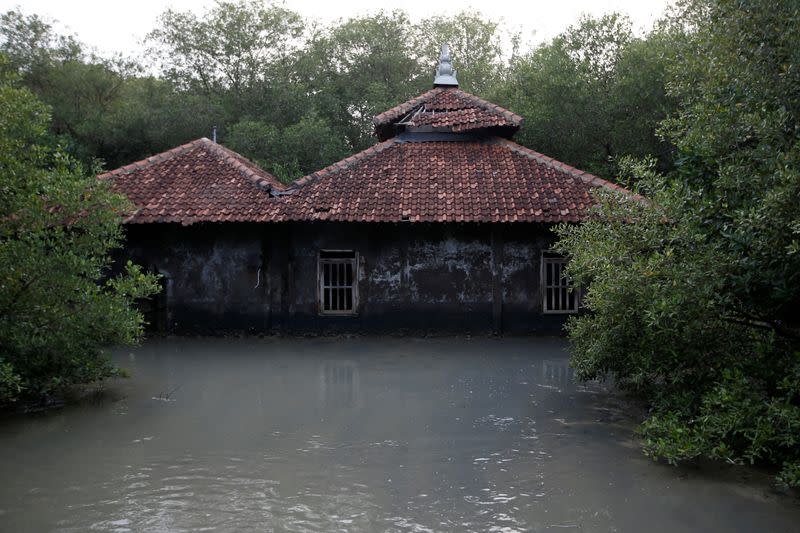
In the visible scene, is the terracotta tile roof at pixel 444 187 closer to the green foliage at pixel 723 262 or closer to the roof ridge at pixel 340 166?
the roof ridge at pixel 340 166

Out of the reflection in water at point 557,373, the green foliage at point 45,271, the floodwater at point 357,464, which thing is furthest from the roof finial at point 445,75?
the green foliage at point 45,271

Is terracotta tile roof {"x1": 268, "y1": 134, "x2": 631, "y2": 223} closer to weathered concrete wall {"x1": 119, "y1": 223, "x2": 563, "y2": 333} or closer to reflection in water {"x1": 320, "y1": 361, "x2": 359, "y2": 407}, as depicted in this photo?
weathered concrete wall {"x1": 119, "y1": 223, "x2": 563, "y2": 333}

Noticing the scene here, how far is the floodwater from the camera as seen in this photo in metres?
5.63

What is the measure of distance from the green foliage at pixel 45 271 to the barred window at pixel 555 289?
30.3ft

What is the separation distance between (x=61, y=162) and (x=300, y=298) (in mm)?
7216

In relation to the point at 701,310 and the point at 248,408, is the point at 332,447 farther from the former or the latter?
the point at 701,310

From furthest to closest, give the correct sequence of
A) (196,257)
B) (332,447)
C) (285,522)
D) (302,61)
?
(302,61) < (196,257) < (332,447) < (285,522)

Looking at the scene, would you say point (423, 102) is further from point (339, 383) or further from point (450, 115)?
point (339, 383)

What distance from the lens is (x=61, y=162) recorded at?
8977 mm

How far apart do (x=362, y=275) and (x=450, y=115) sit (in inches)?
185

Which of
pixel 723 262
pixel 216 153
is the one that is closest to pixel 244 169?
pixel 216 153

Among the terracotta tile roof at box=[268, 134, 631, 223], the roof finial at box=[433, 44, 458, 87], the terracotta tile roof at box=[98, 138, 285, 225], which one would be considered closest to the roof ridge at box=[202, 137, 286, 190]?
the terracotta tile roof at box=[98, 138, 285, 225]

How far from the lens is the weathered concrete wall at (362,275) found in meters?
15.3

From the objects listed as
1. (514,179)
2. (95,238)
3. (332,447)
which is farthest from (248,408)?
(514,179)
